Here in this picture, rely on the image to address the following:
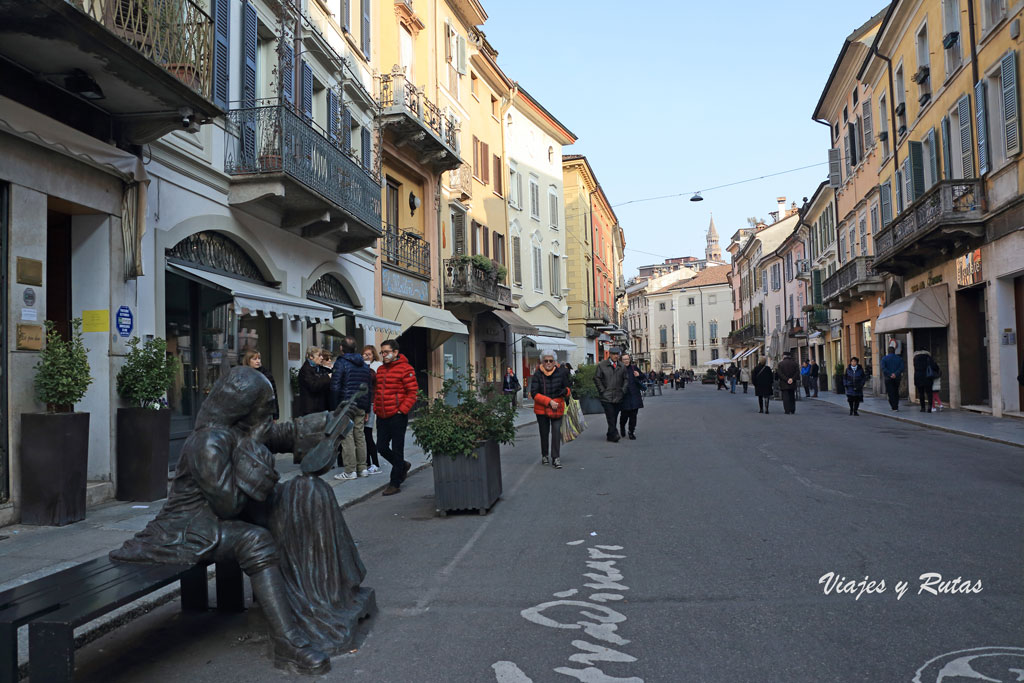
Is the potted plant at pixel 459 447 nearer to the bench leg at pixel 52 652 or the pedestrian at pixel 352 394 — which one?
the pedestrian at pixel 352 394

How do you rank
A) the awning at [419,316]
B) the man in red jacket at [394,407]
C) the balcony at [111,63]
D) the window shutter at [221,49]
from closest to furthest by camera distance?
the balcony at [111,63]
the man in red jacket at [394,407]
the window shutter at [221,49]
the awning at [419,316]

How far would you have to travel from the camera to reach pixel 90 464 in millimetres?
8875

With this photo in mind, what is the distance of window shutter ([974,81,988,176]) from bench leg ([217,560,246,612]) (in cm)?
1911

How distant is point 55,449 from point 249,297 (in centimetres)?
390

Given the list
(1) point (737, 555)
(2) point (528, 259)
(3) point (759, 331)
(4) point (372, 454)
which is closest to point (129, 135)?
(4) point (372, 454)

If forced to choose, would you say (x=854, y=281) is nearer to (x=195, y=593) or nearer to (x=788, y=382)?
(x=788, y=382)

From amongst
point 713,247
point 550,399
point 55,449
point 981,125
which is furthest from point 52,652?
point 713,247

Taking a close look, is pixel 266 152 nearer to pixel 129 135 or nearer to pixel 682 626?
pixel 129 135

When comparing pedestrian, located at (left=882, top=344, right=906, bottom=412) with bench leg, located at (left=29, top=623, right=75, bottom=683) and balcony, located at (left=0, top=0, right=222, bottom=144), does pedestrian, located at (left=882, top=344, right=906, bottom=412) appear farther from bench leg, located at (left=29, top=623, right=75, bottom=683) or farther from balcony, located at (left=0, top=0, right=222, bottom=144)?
bench leg, located at (left=29, top=623, right=75, bottom=683)

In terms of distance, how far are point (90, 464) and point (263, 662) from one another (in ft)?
19.3

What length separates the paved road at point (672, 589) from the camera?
384cm

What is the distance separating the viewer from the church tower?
14850cm

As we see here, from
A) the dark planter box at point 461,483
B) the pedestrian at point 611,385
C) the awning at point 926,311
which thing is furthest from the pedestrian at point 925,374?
the dark planter box at point 461,483

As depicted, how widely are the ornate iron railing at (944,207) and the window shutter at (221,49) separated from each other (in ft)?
51.5
